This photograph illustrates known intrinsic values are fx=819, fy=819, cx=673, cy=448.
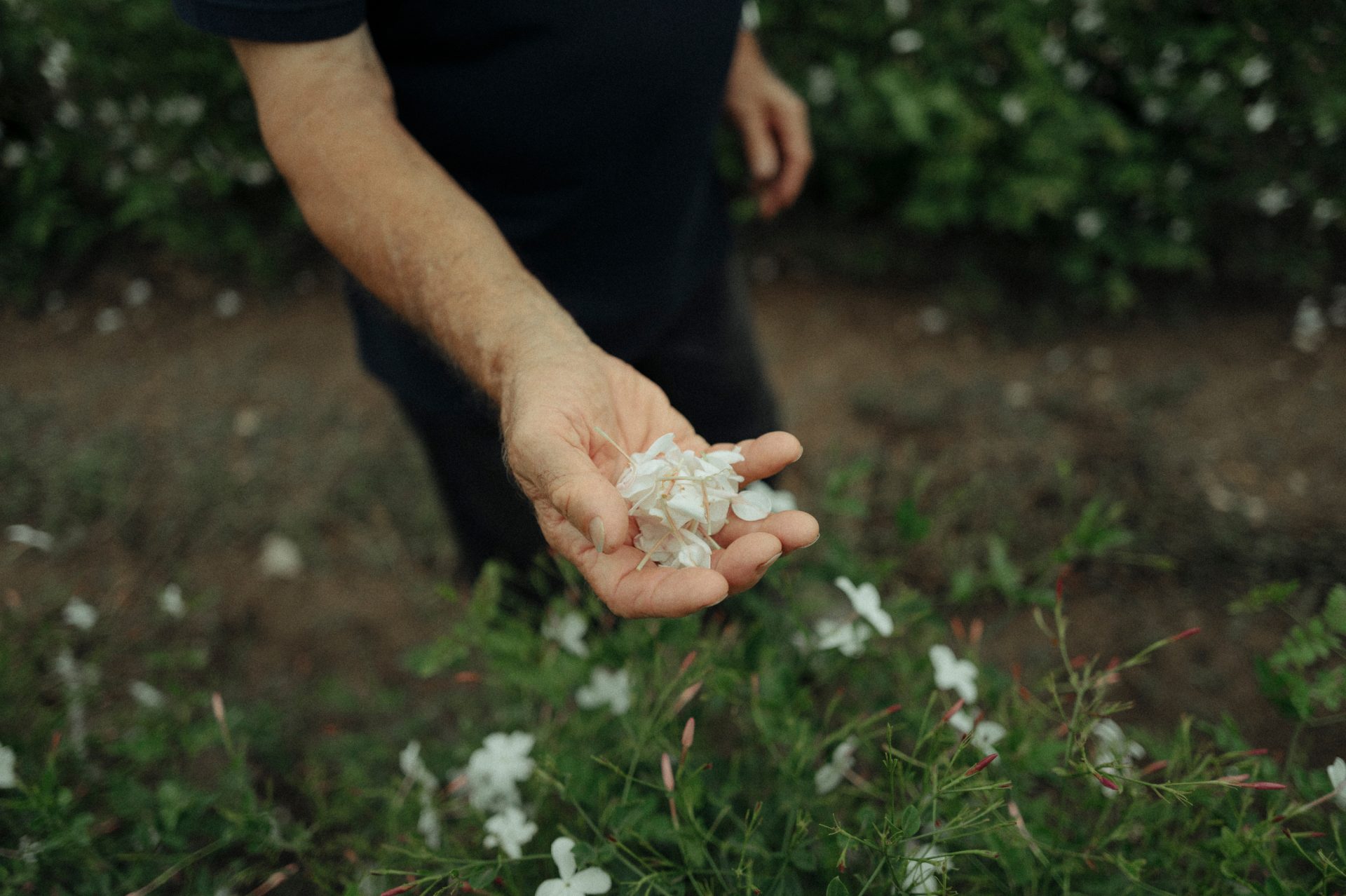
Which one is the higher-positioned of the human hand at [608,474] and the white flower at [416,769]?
the human hand at [608,474]

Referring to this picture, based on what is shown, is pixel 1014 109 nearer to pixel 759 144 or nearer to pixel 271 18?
pixel 759 144

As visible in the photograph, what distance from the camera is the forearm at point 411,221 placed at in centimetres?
116

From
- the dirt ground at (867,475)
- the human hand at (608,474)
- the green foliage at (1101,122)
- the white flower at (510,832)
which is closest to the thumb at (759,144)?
the dirt ground at (867,475)

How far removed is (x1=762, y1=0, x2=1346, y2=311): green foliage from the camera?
2633 mm

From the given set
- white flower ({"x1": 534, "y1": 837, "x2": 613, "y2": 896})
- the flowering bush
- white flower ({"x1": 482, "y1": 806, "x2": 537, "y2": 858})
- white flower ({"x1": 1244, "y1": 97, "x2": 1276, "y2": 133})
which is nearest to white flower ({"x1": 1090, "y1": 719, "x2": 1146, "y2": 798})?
the flowering bush

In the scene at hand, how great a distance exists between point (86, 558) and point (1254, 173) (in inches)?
158

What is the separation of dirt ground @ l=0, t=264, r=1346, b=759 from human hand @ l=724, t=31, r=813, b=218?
0.73 metres

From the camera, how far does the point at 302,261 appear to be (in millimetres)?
3850

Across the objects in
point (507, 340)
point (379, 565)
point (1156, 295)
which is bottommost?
point (379, 565)

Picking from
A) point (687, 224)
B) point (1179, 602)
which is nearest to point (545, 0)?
point (687, 224)

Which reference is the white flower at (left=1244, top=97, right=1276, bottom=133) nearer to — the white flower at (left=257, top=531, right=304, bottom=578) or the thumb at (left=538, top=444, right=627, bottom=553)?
the thumb at (left=538, top=444, right=627, bottom=553)

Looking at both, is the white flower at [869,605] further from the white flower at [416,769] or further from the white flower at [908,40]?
the white flower at [908,40]

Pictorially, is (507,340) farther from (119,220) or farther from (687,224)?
(119,220)

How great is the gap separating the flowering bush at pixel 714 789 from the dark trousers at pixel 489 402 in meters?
0.42
